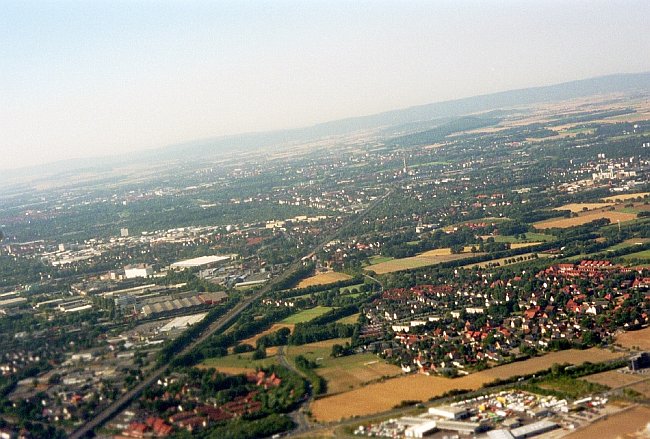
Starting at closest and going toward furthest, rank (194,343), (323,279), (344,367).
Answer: (344,367)
(194,343)
(323,279)

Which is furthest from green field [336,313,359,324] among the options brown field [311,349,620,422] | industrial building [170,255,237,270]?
industrial building [170,255,237,270]

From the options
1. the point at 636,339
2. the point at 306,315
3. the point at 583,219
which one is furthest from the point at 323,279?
the point at 636,339

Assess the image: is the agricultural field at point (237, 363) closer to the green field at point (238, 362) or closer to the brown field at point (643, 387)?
the green field at point (238, 362)

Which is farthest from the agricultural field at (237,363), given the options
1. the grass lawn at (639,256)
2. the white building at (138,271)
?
the white building at (138,271)

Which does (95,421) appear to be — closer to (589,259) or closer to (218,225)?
(589,259)

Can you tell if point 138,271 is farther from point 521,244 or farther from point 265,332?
point 521,244
